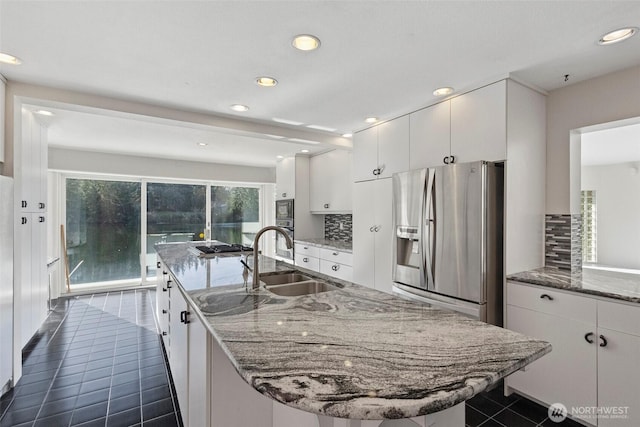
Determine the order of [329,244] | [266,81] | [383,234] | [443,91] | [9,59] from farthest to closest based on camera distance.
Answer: [329,244] → [383,234] → [443,91] → [266,81] → [9,59]

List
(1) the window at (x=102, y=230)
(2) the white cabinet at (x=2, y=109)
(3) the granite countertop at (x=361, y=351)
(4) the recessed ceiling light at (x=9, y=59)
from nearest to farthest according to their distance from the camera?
1. (3) the granite countertop at (x=361, y=351)
2. (4) the recessed ceiling light at (x=9, y=59)
3. (2) the white cabinet at (x=2, y=109)
4. (1) the window at (x=102, y=230)

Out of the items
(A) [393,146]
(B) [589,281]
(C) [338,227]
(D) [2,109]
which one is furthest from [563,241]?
(D) [2,109]

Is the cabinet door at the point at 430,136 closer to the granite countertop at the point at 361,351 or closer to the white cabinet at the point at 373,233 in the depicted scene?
the white cabinet at the point at 373,233

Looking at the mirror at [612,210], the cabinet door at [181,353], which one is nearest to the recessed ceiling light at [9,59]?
the cabinet door at [181,353]

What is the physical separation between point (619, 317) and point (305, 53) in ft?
7.56

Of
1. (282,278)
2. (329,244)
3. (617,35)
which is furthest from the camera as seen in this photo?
(329,244)

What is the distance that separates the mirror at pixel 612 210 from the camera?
17.4 feet

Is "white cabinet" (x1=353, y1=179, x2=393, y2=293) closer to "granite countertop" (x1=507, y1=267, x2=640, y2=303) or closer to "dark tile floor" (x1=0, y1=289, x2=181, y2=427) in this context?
"granite countertop" (x1=507, y1=267, x2=640, y2=303)

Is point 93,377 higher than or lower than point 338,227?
lower

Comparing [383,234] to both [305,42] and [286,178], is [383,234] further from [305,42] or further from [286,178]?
[286,178]

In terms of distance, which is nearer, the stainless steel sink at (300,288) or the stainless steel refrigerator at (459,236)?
the stainless steel sink at (300,288)

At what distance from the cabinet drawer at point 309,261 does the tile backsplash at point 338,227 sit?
1.96ft

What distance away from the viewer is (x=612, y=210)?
561 cm

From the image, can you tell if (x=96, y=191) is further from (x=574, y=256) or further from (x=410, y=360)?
(x=574, y=256)
